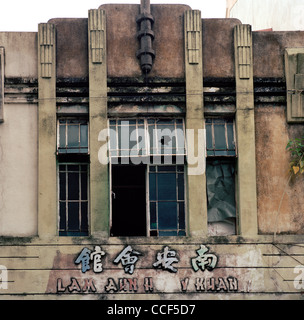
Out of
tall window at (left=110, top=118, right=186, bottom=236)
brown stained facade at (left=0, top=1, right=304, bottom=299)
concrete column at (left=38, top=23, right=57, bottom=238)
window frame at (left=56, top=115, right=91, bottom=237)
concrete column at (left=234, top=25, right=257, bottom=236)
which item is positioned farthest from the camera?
tall window at (left=110, top=118, right=186, bottom=236)

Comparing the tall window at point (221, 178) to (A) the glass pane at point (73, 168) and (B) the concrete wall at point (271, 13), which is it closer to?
(A) the glass pane at point (73, 168)

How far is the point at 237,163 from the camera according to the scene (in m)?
14.2

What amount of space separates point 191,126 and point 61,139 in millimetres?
2673

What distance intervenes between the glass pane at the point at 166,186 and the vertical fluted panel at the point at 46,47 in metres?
3.10

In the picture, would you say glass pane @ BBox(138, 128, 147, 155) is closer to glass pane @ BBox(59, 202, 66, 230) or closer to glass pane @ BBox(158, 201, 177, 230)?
glass pane @ BBox(158, 201, 177, 230)

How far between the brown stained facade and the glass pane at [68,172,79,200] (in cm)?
3

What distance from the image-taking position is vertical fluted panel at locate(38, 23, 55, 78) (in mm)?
14250

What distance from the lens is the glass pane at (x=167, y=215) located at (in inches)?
553

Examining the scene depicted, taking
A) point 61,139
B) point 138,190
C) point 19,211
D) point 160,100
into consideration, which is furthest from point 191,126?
point 19,211

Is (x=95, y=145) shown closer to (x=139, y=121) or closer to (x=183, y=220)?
(x=139, y=121)

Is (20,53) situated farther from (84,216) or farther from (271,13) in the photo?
(271,13)

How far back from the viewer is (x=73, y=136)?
46.9 ft

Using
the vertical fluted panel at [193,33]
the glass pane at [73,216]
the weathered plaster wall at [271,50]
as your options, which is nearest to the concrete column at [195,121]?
the vertical fluted panel at [193,33]

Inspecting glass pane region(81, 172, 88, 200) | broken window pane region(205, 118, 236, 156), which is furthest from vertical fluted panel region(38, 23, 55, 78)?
broken window pane region(205, 118, 236, 156)
